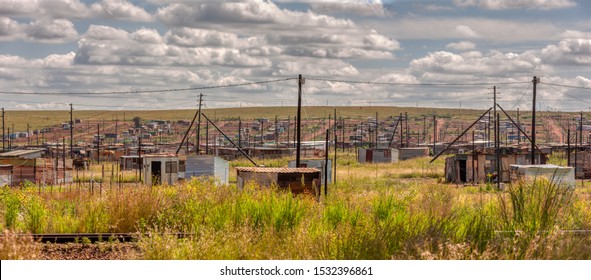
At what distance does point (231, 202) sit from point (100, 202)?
2.65 meters

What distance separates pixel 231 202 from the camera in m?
13.6

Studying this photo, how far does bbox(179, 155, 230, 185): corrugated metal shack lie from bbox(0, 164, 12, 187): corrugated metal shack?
8.75m

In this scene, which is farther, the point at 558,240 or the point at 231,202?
the point at 231,202

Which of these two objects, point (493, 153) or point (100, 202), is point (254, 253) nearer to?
point (100, 202)

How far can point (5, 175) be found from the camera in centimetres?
3753

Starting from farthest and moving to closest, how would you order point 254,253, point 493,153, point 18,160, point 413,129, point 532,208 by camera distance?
1. point 413,129
2. point 493,153
3. point 18,160
4. point 532,208
5. point 254,253

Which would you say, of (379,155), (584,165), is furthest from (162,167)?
(379,155)

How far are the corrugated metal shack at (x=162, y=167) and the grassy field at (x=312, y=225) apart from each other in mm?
21552

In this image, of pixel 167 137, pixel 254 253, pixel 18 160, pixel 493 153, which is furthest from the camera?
pixel 167 137

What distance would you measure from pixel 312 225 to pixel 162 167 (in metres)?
27.3

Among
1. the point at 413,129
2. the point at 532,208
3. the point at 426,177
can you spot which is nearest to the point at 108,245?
the point at 532,208

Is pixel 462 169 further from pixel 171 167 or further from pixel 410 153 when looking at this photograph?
pixel 410 153

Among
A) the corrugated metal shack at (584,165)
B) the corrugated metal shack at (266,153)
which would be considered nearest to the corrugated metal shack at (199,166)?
the corrugated metal shack at (584,165)

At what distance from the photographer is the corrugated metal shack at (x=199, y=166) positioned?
38719 mm
